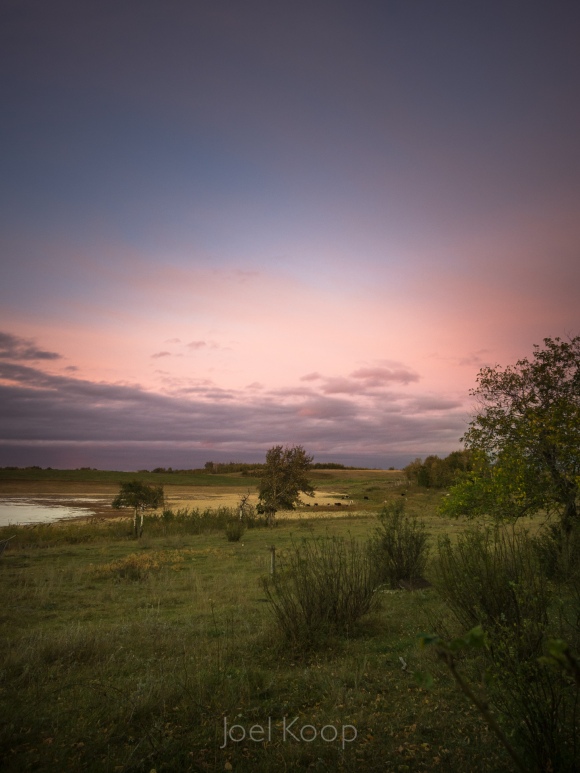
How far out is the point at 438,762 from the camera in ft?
13.4

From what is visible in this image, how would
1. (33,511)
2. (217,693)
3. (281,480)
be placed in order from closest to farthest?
(217,693) < (281,480) < (33,511)

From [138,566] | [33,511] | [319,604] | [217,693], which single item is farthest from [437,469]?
[217,693]

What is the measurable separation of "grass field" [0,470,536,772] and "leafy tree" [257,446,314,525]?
2453 centimetres

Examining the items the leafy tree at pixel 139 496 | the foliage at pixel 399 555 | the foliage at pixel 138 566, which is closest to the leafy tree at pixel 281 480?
the leafy tree at pixel 139 496

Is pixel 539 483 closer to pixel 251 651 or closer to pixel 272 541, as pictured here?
pixel 251 651

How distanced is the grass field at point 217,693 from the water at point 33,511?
103 feet

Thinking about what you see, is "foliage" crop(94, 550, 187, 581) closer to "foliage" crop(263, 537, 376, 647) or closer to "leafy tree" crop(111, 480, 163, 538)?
"foliage" crop(263, 537, 376, 647)

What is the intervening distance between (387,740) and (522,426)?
9.48 metres

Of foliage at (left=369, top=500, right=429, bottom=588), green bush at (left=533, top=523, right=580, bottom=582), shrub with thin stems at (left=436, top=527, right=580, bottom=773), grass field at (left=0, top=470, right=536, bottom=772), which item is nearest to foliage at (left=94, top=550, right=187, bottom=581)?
grass field at (left=0, top=470, right=536, bottom=772)

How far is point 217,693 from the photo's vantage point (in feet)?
18.2

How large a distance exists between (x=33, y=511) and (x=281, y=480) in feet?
91.2

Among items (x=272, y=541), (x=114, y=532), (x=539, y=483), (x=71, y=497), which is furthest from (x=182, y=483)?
(x=539, y=483)

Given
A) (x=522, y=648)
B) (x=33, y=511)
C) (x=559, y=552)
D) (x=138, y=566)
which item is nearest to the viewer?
(x=522, y=648)

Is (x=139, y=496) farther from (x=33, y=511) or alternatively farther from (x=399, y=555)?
(x=399, y=555)
